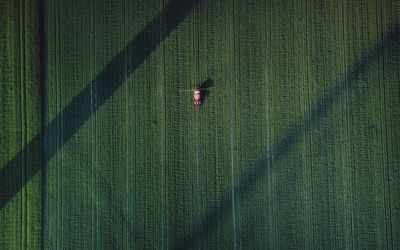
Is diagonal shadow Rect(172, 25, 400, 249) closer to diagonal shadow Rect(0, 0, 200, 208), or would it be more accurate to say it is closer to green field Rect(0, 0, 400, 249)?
green field Rect(0, 0, 400, 249)

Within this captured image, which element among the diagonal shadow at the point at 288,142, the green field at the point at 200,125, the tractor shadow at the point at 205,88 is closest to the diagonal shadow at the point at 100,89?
the green field at the point at 200,125

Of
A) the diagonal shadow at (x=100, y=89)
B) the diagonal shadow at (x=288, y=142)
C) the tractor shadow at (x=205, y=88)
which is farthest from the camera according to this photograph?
the tractor shadow at (x=205, y=88)

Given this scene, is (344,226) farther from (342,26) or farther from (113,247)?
(113,247)

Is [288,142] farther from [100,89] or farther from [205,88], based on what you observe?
[100,89]

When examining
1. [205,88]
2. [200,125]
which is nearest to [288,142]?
[200,125]

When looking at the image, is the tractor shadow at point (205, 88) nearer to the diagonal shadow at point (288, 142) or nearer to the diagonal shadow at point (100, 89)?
the diagonal shadow at point (100, 89)

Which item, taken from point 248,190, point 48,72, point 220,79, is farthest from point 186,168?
point 48,72
